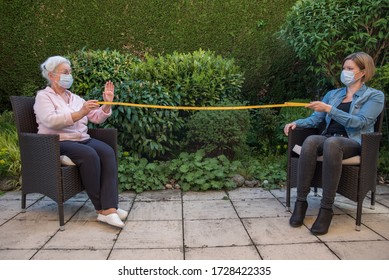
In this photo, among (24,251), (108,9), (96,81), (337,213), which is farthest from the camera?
(108,9)

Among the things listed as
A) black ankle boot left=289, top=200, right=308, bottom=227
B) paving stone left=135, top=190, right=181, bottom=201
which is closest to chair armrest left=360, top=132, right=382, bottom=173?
black ankle boot left=289, top=200, right=308, bottom=227

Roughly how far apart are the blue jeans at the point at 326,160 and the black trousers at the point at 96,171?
4.76 feet

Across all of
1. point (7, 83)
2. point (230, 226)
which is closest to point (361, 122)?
point (230, 226)

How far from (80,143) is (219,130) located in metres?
1.80

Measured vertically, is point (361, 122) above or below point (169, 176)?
above

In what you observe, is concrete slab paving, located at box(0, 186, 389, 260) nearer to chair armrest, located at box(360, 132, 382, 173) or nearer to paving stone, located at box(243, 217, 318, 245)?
paving stone, located at box(243, 217, 318, 245)

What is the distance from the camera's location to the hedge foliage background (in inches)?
224

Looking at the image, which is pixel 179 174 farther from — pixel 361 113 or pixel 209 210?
pixel 361 113

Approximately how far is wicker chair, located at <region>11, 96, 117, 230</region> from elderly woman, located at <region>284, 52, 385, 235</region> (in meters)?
1.59

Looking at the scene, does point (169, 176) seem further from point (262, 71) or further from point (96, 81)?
point (262, 71)

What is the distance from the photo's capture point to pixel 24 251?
223 cm

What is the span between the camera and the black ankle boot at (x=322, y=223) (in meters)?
2.46
